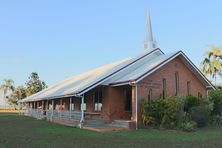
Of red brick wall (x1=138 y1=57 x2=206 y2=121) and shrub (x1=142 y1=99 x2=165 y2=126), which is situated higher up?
red brick wall (x1=138 y1=57 x2=206 y2=121)

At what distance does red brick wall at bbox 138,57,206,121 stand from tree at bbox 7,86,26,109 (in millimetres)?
72828

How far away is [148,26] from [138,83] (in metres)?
13.1

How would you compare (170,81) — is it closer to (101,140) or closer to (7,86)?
(101,140)

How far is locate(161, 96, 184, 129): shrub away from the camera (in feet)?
68.4

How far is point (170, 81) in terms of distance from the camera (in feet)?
82.9

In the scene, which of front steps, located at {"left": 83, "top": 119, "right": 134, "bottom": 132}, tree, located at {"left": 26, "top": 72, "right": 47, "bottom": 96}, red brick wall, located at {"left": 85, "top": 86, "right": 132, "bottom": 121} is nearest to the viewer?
front steps, located at {"left": 83, "top": 119, "right": 134, "bottom": 132}

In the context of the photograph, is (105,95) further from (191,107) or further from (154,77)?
(191,107)

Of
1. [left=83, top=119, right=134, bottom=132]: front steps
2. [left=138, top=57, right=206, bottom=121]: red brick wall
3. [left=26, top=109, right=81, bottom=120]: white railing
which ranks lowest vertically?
[left=83, top=119, right=134, bottom=132]: front steps

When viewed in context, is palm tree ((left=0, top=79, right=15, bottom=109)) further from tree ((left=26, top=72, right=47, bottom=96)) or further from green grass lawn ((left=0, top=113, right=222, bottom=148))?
green grass lawn ((left=0, top=113, right=222, bottom=148))

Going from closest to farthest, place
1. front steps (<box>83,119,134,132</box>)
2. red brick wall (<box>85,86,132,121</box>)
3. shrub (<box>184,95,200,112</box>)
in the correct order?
front steps (<box>83,119,134,132</box>) → shrub (<box>184,95,200,112</box>) → red brick wall (<box>85,86,132,121</box>)

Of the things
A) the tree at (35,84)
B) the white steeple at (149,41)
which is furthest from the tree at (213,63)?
the tree at (35,84)

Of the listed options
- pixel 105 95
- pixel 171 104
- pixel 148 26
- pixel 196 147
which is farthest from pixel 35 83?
pixel 196 147

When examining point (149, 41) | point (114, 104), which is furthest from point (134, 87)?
point (149, 41)

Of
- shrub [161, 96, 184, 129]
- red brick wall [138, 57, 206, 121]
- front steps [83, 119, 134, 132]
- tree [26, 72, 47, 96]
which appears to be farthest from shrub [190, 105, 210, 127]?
tree [26, 72, 47, 96]
